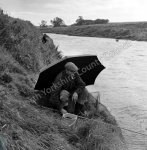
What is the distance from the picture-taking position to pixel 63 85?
715 cm

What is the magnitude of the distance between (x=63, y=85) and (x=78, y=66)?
44.8 inches

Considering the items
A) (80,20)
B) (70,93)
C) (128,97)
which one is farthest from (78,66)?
(80,20)

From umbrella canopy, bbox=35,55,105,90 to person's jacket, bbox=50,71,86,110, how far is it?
0.46m

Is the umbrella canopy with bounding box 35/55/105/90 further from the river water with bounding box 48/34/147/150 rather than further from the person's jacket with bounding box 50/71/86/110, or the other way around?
the river water with bounding box 48/34/147/150

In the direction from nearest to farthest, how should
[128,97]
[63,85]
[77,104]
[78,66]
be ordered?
1. [63,85]
2. [77,104]
3. [78,66]
4. [128,97]

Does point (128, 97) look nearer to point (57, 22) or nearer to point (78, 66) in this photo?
point (78, 66)

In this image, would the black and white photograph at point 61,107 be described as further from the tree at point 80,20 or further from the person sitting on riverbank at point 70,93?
the tree at point 80,20

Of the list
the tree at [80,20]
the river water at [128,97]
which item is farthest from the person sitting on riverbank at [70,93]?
the tree at [80,20]

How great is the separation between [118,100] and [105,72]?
741 cm

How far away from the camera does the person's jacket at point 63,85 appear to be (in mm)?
6918

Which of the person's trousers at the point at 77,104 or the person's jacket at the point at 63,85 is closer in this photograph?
the person's jacket at the point at 63,85

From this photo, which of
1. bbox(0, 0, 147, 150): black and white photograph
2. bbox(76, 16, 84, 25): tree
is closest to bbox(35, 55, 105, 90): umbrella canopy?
bbox(0, 0, 147, 150): black and white photograph

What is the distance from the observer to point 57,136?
507 centimetres

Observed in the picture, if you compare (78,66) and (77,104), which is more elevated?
(78,66)
